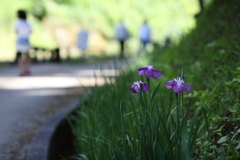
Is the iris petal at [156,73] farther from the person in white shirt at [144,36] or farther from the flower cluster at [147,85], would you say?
the person in white shirt at [144,36]

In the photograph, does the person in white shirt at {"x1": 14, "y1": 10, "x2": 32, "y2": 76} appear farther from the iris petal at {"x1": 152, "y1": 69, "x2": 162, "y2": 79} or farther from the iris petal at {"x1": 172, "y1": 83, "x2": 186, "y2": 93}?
the iris petal at {"x1": 172, "y1": 83, "x2": 186, "y2": 93}

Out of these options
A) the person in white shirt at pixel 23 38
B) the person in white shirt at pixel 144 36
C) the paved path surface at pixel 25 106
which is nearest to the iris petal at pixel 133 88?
the paved path surface at pixel 25 106

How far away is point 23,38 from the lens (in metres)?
Result: 9.52

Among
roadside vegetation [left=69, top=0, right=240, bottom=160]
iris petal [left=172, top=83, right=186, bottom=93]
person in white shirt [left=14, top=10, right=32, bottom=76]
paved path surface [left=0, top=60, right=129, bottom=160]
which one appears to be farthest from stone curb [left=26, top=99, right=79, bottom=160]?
person in white shirt [left=14, top=10, right=32, bottom=76]

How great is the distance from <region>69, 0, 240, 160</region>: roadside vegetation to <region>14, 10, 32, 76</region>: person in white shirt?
4504 mm

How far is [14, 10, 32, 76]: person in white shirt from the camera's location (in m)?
9.38

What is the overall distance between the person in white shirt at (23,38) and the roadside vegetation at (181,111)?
4504 mm

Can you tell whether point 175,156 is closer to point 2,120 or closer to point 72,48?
point 2,120

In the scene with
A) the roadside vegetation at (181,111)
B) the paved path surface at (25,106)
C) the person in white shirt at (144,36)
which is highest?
the person in white shirt at (144,36)

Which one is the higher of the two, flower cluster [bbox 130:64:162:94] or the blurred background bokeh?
the blurred background bokeh

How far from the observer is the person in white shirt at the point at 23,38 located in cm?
938

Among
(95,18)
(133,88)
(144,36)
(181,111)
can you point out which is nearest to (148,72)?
(133,88)

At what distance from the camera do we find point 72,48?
25.3 metres

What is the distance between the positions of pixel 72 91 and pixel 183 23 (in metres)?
17.3
